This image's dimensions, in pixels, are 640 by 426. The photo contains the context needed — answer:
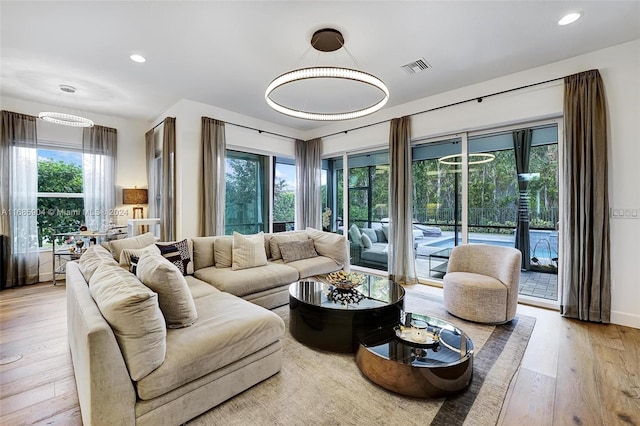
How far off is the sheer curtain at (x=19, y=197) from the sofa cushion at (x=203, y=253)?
10.6ft

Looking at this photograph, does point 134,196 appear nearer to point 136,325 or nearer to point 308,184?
point 308,184

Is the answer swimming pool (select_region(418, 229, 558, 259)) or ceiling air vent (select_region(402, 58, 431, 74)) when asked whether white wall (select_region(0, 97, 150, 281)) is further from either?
swimming pool (select_region(418, 229, 558, 259))

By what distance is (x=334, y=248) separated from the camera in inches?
172

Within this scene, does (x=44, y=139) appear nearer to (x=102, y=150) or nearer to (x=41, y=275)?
(x=102, y=150)

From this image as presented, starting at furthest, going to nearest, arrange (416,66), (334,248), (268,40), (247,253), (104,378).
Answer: (334,248), (247,253), (416,66), (268,40), (104,378)

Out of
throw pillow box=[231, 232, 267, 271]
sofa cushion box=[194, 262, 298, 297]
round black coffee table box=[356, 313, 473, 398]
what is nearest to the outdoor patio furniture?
round black coffee table box=[356, 313, 473, 398]

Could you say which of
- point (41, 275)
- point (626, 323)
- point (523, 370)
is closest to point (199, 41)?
point (523, 370)

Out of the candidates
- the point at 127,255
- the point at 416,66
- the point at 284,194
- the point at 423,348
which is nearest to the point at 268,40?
the point at 416,66

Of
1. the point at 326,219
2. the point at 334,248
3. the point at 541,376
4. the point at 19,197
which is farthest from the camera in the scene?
the point at 326,219

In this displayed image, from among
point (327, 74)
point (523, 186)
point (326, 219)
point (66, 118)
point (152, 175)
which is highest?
point (66, 118)

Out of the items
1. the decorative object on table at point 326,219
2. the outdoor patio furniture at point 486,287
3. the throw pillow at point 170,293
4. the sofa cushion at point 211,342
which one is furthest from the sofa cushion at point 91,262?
the decorative object on table at point 326,219

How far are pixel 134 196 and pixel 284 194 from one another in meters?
2.88

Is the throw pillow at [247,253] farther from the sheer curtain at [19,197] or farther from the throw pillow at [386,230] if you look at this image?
the sheer curtain at [19,197]

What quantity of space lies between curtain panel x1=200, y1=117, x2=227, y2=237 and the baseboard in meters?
5.17
